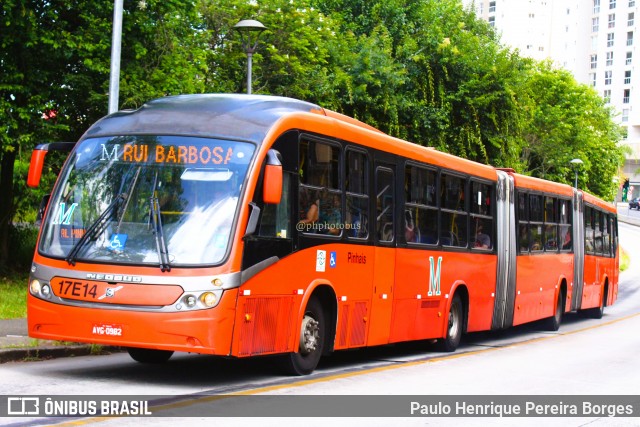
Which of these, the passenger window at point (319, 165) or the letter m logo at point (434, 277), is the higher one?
the passenger window at point (319, 165)

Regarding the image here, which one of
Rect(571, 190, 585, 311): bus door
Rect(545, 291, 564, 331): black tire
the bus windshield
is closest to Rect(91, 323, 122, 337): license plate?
the bus windshield

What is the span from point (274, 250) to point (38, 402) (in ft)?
10.9

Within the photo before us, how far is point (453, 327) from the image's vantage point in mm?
18078

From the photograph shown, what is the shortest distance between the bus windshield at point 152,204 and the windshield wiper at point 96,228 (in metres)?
0.01

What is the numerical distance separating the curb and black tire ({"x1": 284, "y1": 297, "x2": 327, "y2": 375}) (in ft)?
10.4

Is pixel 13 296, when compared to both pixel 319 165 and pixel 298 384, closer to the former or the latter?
pixel 319 165

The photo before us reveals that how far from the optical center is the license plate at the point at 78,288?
10.8 metres

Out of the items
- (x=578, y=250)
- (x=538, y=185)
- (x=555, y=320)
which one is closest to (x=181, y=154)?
(x=538, y=185)

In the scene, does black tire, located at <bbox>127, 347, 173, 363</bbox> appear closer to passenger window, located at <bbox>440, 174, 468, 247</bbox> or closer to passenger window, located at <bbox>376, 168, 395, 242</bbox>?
passenger window, located at <bbox>376, 168, 395, 242</bbox>

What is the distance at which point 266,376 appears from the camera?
39.7ft

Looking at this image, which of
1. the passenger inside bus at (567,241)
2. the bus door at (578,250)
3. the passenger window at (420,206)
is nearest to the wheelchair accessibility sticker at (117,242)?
the passenger window at (420,206)

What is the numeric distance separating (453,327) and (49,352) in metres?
7.56

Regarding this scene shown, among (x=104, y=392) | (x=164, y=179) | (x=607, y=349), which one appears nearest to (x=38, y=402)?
(x=104, y=392)

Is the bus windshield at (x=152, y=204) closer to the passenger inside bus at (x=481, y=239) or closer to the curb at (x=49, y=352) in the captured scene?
the curb at (x=49, y=352)
